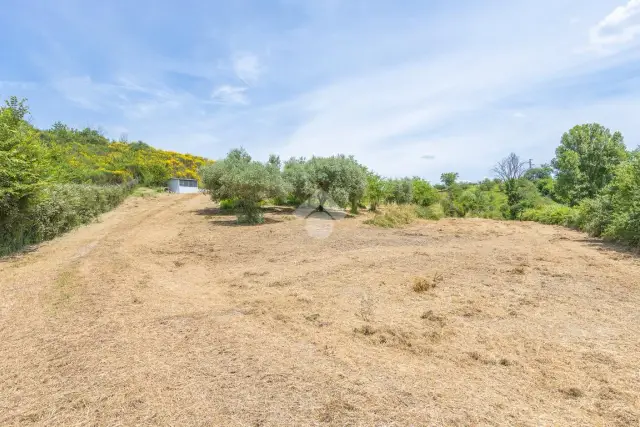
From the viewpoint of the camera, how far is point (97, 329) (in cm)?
417

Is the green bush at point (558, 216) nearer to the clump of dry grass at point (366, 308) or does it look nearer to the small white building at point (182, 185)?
the clump of dry grass at point (366, 308)

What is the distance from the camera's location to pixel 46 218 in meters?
10.7

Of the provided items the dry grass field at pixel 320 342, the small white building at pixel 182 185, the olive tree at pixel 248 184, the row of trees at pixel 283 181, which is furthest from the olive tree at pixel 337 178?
the small white building at pixel 182 185

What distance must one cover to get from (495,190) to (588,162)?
425 inches

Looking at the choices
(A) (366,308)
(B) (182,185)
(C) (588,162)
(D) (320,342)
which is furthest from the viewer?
(B) (182,185)

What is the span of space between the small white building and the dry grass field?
30.8 metres

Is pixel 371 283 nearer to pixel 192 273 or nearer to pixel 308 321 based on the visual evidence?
pixel 308 321

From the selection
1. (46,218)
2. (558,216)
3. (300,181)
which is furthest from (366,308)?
(558,216)

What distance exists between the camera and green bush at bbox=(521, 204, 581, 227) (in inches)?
696

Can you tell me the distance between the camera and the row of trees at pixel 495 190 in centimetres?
1238

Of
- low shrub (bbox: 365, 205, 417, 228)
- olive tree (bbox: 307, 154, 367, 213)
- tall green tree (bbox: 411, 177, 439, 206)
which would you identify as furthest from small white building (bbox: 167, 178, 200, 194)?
low shrub (bbox: 365, 205, 417, 228)

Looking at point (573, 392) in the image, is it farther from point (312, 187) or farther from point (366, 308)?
point (312, 187)

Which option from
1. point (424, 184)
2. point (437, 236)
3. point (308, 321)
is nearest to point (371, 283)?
point (308, 321)

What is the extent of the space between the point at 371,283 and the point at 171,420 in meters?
4.25
